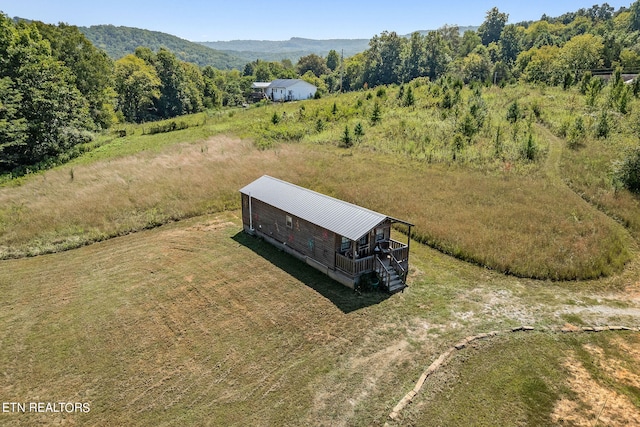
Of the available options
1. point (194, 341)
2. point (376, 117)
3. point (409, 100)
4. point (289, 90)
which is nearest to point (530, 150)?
point (376, 117)

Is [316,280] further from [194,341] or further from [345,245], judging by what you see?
[194,341]

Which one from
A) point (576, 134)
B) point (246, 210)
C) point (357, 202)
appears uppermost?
point (576, 134)

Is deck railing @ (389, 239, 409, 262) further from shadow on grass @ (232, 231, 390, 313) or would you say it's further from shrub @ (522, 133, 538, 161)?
shrub @ (522, 133, 538, 161)

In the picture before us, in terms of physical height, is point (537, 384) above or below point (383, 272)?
below

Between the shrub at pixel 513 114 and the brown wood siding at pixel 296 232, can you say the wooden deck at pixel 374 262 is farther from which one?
the shrub at pixel 513 114

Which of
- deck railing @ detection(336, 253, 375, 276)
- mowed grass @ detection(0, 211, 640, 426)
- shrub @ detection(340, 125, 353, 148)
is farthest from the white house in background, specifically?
deck railing @ detection(336, 253, 375, 276)

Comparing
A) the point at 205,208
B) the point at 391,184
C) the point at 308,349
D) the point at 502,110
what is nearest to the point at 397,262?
the point at 308,349
